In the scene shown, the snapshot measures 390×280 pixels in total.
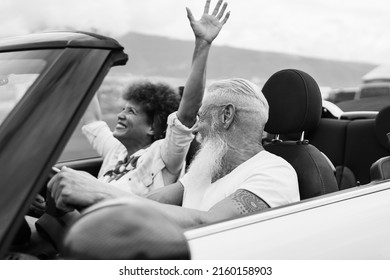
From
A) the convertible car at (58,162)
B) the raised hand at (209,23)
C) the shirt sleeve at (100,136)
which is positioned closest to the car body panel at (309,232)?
the convertible car at (58,162)

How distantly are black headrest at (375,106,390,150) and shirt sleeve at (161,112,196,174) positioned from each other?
970 millimetres

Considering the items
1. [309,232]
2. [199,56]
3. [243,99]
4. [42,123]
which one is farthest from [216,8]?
[42,123]

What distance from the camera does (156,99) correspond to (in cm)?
368

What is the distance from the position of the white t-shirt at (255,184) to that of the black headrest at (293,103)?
237 mm

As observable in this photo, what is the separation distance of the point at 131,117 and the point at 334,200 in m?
1.85

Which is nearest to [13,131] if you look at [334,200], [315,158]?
[334,200]

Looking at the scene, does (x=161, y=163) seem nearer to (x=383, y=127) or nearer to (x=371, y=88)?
(x=383, y=127)

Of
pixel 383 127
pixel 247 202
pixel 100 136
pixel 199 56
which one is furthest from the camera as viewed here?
pixel 100 136

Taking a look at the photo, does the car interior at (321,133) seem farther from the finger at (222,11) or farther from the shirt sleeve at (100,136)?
the shirt sleeve at (100,136)

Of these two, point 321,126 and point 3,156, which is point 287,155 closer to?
point 321,126

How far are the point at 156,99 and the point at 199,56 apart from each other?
31.5 inches

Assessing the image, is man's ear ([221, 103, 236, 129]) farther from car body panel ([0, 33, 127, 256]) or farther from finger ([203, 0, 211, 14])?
car body panel ([0, 33, 127, 256])

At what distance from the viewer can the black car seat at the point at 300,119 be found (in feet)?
9.02
